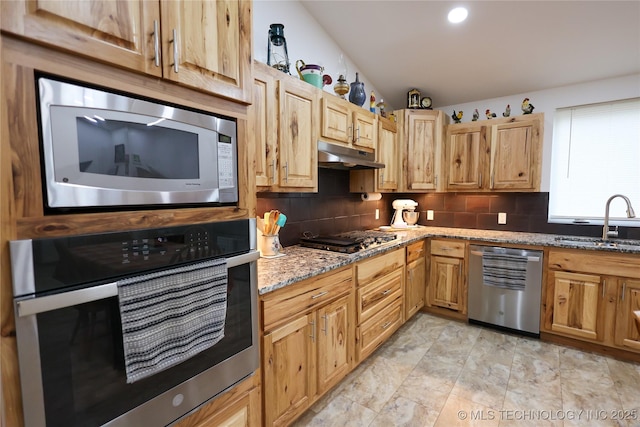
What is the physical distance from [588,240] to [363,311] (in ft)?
7.41

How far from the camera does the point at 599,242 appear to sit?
2.65 meters

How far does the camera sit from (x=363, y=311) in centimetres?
218

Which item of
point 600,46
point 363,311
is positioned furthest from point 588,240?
point 363,311

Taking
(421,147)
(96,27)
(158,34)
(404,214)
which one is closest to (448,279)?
(404,214)

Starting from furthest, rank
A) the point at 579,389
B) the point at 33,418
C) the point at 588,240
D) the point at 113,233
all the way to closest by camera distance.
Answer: the point at 588,240, the point at 579,389, the point at 113,233, the point at 33,418

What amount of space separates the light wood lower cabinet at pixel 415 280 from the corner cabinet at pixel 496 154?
89cm

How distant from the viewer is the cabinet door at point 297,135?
191cm

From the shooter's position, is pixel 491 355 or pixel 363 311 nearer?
pixel 363 311

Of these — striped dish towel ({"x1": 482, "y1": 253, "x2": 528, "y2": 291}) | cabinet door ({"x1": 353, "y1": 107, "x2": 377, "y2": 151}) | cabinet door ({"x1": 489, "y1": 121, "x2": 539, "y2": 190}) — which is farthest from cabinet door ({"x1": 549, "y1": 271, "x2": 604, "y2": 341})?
cabinet door ({"x1": 353, "y1": 107, "x2": 377, "y2": 151})

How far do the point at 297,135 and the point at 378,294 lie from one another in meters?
1.34

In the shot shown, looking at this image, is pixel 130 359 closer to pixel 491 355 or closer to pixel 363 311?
pixel 363 311

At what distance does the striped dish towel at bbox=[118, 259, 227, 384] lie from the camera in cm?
88

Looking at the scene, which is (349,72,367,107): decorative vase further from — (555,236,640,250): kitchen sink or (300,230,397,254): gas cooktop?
(555,236,640,250): kitchen sink

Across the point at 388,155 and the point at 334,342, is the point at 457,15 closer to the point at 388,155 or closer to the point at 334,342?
the point at 388,155
